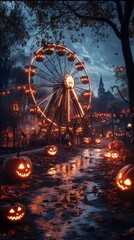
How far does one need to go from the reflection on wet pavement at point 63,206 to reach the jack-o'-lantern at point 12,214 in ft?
1.42

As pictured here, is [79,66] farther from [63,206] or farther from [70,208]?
[70,208]

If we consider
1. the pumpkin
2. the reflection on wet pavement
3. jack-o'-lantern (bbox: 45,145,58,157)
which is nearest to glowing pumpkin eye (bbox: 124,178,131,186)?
the reflection on wet pavement

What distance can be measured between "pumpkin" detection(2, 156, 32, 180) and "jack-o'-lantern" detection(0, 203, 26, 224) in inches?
193

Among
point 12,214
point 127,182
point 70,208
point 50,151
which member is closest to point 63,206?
point 70,208

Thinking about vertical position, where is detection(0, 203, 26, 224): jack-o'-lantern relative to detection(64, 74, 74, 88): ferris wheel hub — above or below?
below

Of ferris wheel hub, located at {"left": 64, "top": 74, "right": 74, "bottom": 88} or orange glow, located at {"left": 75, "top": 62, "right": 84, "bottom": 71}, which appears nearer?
ferris wheel hub, located at {"left": 64, "top": 74, "right": 74, "bottom": 88}

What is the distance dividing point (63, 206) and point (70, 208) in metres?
0.28

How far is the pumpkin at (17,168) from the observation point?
1174cm

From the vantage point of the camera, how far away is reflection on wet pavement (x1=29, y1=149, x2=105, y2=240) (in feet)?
20.5

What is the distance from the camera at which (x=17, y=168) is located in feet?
38.7

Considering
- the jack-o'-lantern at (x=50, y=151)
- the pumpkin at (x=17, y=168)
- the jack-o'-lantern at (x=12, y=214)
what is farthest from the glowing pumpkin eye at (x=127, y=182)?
the jack-o'-lantern at (x=50, y=151)

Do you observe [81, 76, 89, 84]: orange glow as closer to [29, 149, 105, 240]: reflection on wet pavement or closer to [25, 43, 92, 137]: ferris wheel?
[25, 43, 92, 137]: ferris wheel

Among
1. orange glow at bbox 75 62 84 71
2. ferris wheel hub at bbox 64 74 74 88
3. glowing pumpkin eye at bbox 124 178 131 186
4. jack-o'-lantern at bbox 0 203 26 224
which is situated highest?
orange glow at bbox 75 62 84 71

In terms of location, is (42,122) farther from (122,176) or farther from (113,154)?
(122,176)
